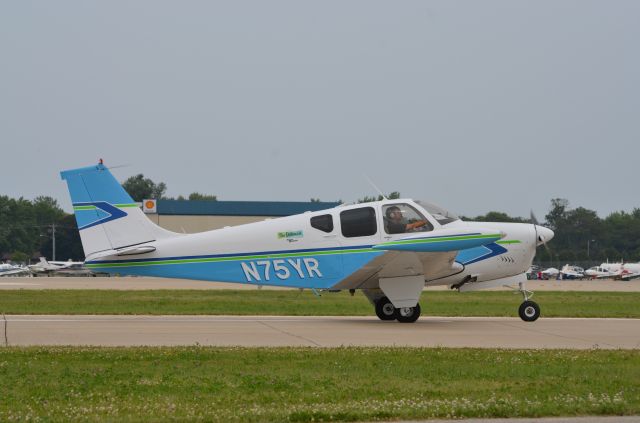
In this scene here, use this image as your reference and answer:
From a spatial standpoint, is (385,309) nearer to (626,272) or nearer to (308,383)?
(308,383)

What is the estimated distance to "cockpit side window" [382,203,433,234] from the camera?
18.2m

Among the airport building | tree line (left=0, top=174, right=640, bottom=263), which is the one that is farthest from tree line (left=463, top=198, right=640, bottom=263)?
the airport building

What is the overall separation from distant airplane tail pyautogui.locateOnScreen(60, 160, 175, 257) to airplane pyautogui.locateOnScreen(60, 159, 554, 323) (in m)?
0.02

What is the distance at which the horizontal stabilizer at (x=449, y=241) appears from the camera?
1734 cm

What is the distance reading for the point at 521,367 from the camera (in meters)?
11.7

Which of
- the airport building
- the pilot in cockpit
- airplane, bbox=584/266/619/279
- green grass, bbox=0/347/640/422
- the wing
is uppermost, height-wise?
the airport building

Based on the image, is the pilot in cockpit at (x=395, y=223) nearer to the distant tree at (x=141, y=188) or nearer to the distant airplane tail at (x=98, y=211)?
the distant airplane tail at (x=98, y=211)

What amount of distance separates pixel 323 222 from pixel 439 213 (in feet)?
8.12

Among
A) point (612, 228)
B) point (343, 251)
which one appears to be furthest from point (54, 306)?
point (612, 228)

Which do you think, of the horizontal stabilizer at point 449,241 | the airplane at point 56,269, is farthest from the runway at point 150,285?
the airplane at point 56,269

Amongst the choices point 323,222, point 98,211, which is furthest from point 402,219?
point 98,211

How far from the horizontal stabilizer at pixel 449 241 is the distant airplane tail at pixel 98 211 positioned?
5.58m

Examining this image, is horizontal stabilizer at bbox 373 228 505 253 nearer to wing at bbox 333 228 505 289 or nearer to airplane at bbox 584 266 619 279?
wing at bbox 333 228 505 289

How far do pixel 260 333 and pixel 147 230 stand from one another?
391 cm
